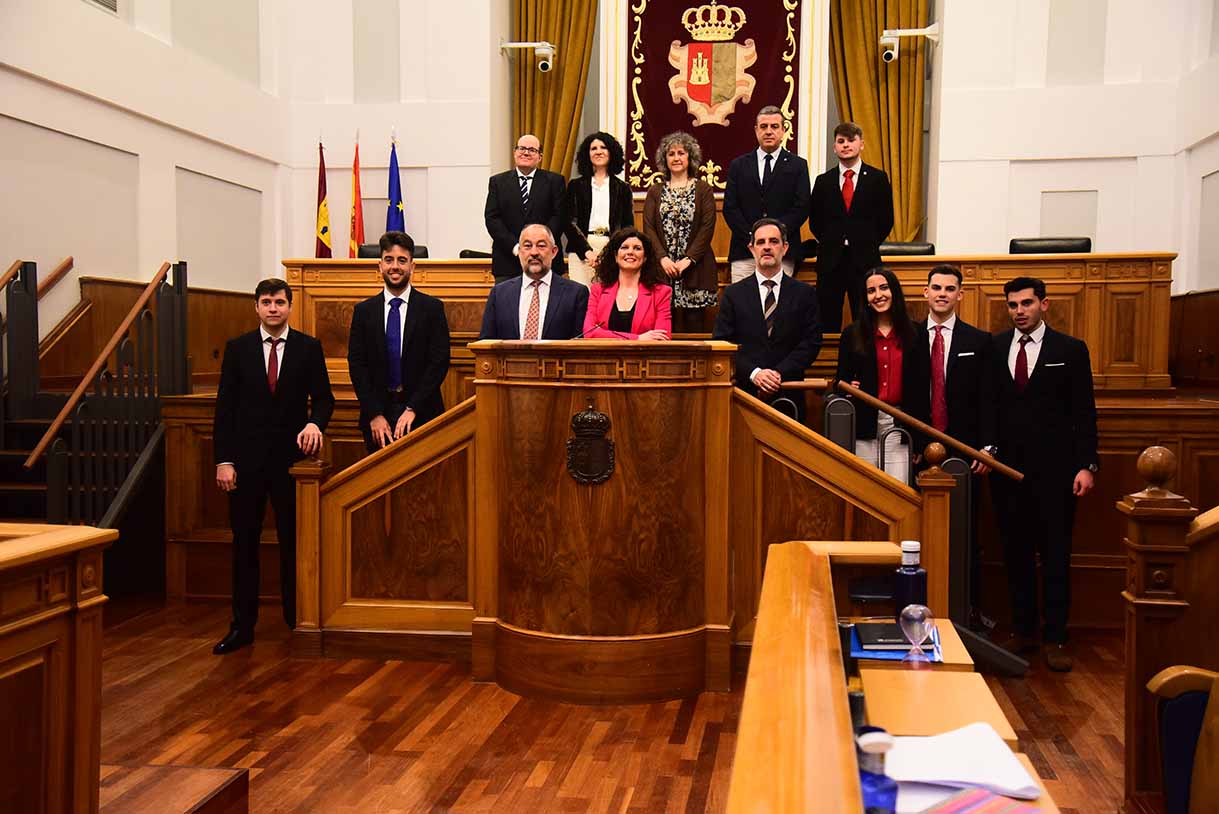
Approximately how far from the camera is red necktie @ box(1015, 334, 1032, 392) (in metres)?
4.38

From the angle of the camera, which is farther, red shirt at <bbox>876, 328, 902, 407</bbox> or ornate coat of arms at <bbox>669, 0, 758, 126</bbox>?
ornate coat of arms at <bbox>669, 0, 758, 126</bbox>

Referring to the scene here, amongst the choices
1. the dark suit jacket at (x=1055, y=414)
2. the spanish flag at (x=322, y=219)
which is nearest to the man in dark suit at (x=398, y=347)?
the dark suit jacket at (x=1055, y=414)

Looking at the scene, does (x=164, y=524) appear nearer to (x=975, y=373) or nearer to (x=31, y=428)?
(x=31, y=428)

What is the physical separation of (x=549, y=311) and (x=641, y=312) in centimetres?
36

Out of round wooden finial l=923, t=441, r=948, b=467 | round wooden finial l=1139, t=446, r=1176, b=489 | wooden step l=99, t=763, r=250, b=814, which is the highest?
round wooden finial l=1139, t=446, r=1176, b=489

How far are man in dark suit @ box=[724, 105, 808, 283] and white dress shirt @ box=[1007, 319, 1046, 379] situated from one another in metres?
1.22

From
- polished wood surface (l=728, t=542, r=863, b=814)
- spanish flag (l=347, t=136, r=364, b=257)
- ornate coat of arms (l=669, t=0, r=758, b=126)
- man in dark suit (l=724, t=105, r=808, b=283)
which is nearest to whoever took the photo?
polished wood surface (l=728, t=542, r=863, b=814)

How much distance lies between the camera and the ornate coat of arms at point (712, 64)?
8.77 m

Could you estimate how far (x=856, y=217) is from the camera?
5250mm

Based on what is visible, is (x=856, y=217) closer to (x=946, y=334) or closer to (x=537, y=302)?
(x=946, y=334)

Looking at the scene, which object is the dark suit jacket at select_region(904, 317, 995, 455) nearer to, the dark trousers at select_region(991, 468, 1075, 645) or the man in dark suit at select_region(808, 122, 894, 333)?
the dark trousers at select_region(991, 468, 1075, 645)

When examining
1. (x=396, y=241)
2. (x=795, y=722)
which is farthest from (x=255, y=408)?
(x=795, y=722)

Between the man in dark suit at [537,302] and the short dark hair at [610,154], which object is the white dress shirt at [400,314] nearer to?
the man in dark suit at [537,302]

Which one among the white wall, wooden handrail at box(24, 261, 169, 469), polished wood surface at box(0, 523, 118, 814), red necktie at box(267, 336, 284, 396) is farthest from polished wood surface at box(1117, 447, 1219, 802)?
the white wall
